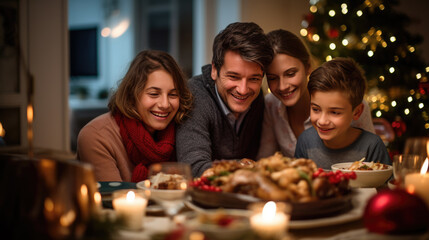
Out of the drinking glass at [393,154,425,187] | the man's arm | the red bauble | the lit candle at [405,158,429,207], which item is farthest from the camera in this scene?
the man's arm

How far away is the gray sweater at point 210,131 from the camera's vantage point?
2.02 meters

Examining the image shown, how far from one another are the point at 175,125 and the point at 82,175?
4.32 ft

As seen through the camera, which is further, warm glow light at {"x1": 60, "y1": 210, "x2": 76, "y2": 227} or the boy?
the boy

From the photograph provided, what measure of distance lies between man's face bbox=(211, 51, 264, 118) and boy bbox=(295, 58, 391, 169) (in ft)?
0.94

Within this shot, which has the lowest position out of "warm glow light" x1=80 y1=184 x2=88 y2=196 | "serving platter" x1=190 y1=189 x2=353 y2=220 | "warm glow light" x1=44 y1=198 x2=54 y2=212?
"serving platter" x1=190 y1=189 x2=353 y2=220

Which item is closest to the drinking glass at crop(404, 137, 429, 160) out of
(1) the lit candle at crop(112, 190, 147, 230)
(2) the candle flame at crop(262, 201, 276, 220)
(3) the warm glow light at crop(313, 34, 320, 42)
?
(2) the candle flame at crop(262, 201, 276, 220)

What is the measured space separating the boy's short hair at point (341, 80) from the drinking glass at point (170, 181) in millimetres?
1132

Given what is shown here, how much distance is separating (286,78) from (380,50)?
226 centimetres

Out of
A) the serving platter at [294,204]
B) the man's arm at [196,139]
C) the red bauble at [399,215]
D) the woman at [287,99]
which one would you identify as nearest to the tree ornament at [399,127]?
the woman at [287,99]

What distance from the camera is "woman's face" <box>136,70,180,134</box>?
2.04m

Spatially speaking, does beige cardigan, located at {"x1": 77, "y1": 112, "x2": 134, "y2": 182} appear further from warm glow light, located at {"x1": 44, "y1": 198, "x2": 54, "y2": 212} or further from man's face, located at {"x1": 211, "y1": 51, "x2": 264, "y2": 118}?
warm glow light, located at {"x1": 44, "y1": 198, "x2": 54, "y2": 212}

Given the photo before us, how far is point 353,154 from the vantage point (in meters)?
1.99

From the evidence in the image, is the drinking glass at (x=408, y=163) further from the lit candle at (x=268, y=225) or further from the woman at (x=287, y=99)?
Result: the woman at (x=287, y=99)

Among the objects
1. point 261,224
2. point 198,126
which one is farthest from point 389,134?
point 261,224
